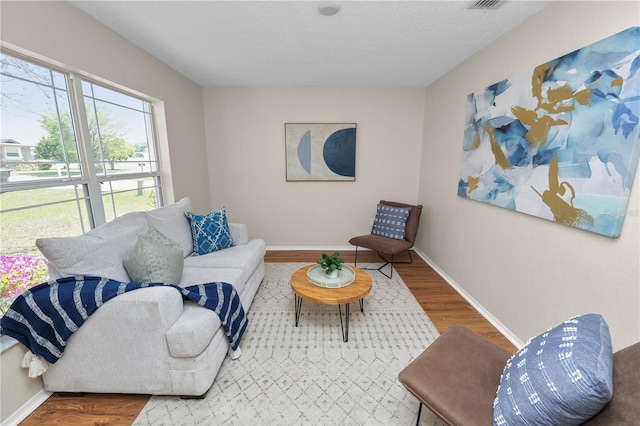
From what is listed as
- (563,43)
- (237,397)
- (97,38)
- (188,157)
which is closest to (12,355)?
(237,397)

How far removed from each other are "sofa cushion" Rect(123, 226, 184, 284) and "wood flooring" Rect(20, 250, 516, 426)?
716 millimetres

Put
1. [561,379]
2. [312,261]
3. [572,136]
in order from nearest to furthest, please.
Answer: [561,379], [572,136], [312,261]

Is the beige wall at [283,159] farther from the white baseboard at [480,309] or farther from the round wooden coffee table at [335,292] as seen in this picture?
the round wooden coffee table at [335,292]

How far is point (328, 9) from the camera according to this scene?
1.74m

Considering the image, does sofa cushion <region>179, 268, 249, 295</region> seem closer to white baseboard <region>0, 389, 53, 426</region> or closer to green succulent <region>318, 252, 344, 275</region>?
green succulent <region>318, 252, 344, 275</region>

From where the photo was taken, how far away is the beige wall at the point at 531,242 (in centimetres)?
132

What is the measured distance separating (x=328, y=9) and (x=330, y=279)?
2.02 m

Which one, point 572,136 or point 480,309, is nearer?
point 572,136

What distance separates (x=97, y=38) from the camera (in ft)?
6.32

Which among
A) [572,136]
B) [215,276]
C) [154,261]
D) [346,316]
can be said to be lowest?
[346,316]

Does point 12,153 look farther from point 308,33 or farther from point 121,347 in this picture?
point 308,33

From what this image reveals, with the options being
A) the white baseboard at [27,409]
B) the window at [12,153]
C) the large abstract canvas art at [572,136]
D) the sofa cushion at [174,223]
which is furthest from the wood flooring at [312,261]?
the window at [12,153]

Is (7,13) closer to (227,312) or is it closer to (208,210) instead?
(227,312)

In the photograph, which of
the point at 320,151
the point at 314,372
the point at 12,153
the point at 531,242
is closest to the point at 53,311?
the point at 12,153
